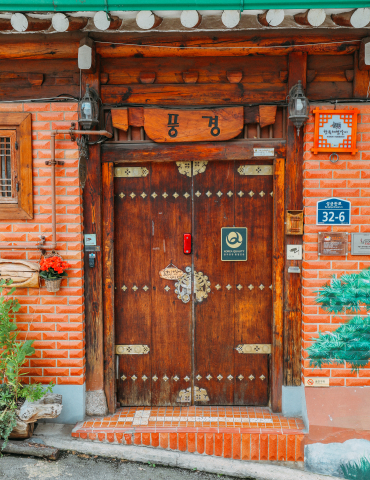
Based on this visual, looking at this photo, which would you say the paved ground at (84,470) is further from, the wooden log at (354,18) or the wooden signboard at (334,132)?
the wooden log at (354,18)

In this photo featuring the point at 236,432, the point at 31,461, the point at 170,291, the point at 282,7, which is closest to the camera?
the point at 282,7

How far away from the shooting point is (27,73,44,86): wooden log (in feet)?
11.0

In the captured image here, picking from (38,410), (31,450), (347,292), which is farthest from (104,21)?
(31,450)

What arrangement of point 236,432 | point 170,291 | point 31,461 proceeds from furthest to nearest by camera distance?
1. point 170,291
2. point 236,432
3. point 31,461

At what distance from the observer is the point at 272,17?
292cm

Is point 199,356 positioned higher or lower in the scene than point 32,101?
lower

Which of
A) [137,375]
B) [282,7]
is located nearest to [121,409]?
[137,375]

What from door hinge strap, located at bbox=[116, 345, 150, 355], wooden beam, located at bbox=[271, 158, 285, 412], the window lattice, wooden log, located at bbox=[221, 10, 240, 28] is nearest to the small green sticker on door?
wooden beam, located at bbox=[271, 158, 285, 412]

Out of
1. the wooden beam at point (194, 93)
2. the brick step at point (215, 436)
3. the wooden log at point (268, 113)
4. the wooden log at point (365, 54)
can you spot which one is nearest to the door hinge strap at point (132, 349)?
the brick step at point (215, 436)

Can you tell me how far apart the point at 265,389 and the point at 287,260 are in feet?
4.28

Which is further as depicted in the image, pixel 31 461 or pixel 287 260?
pixel 287 260

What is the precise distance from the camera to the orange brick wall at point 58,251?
3365 millimetres

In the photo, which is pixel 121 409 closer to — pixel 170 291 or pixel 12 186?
pixel 170 291

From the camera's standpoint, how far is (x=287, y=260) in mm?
3430
